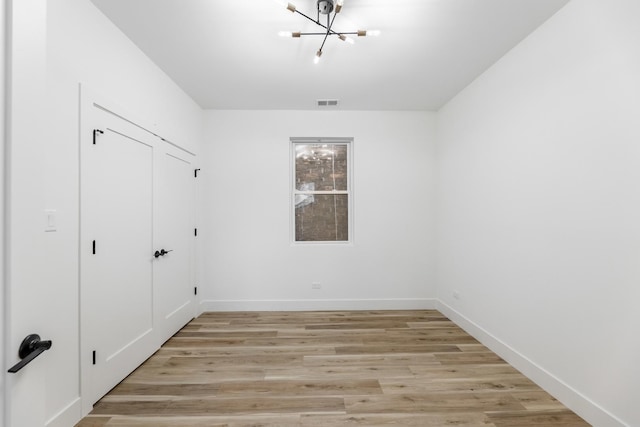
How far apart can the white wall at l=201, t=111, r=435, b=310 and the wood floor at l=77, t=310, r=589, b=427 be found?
27.4 inches

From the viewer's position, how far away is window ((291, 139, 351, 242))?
414 centimetres

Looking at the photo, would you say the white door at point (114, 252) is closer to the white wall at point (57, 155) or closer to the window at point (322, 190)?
the white wall at point (57, 155)

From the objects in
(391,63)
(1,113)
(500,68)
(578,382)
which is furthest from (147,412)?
(500,68)

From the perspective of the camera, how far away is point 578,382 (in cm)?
194

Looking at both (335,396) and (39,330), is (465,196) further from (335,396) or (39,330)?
(39,330)

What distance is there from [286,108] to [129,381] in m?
3.38

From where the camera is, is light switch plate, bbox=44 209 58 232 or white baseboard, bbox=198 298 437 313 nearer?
light switch plate, bbox=44 209 58 232

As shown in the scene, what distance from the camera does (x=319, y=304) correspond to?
3988 mm

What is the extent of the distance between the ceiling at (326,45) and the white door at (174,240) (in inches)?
37.6

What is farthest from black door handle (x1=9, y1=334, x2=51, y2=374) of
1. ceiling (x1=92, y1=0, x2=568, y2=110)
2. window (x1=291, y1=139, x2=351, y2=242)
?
window (x1=291, y1=139, x2=351, y2=242)

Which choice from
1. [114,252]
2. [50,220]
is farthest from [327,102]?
[50,220]

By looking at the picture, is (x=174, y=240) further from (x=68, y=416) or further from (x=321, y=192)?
(x=321, y=192)

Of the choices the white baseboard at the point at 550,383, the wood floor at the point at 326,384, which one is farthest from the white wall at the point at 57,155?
the white baseboard at the point at 550,383

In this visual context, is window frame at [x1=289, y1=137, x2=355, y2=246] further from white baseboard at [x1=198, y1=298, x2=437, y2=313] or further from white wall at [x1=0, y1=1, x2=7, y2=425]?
white wall at [x1=0, y1=1, x2=7, y2=425]
